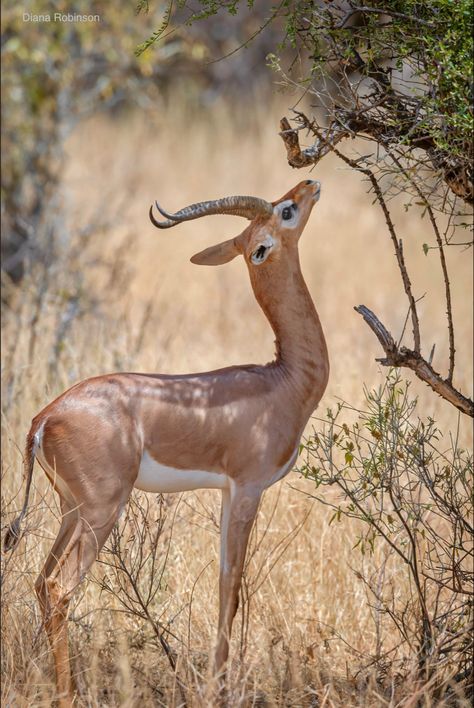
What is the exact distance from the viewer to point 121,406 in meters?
3.62

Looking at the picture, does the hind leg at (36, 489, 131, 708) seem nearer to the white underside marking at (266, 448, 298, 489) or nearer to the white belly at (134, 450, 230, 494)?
the white belly at (134, 450, 230, 494)

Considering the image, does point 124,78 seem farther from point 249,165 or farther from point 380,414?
point 380,414

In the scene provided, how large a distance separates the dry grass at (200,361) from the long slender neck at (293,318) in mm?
860

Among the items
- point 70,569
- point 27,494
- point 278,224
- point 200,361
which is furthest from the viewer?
point 200,361

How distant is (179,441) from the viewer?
11.9ft

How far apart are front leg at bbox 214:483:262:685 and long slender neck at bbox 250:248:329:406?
0.47 meters

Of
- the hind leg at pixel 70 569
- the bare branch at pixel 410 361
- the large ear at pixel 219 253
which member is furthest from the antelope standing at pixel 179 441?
the bare branch at pixel 410 361

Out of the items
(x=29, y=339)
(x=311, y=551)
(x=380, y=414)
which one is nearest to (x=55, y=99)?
(x=29, y=339)

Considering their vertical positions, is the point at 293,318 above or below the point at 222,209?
below

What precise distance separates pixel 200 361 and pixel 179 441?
13.5 feet

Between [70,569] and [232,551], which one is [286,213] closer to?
[232,551]

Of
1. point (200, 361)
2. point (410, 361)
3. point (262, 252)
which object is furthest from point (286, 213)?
point (200, 361)

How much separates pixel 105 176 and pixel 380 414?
35.4 ft

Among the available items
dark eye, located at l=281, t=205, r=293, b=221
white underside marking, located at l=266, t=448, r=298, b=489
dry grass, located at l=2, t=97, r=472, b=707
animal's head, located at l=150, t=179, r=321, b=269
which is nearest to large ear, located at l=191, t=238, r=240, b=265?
animal's head, located at l=150, t=179, r=321, b=269
